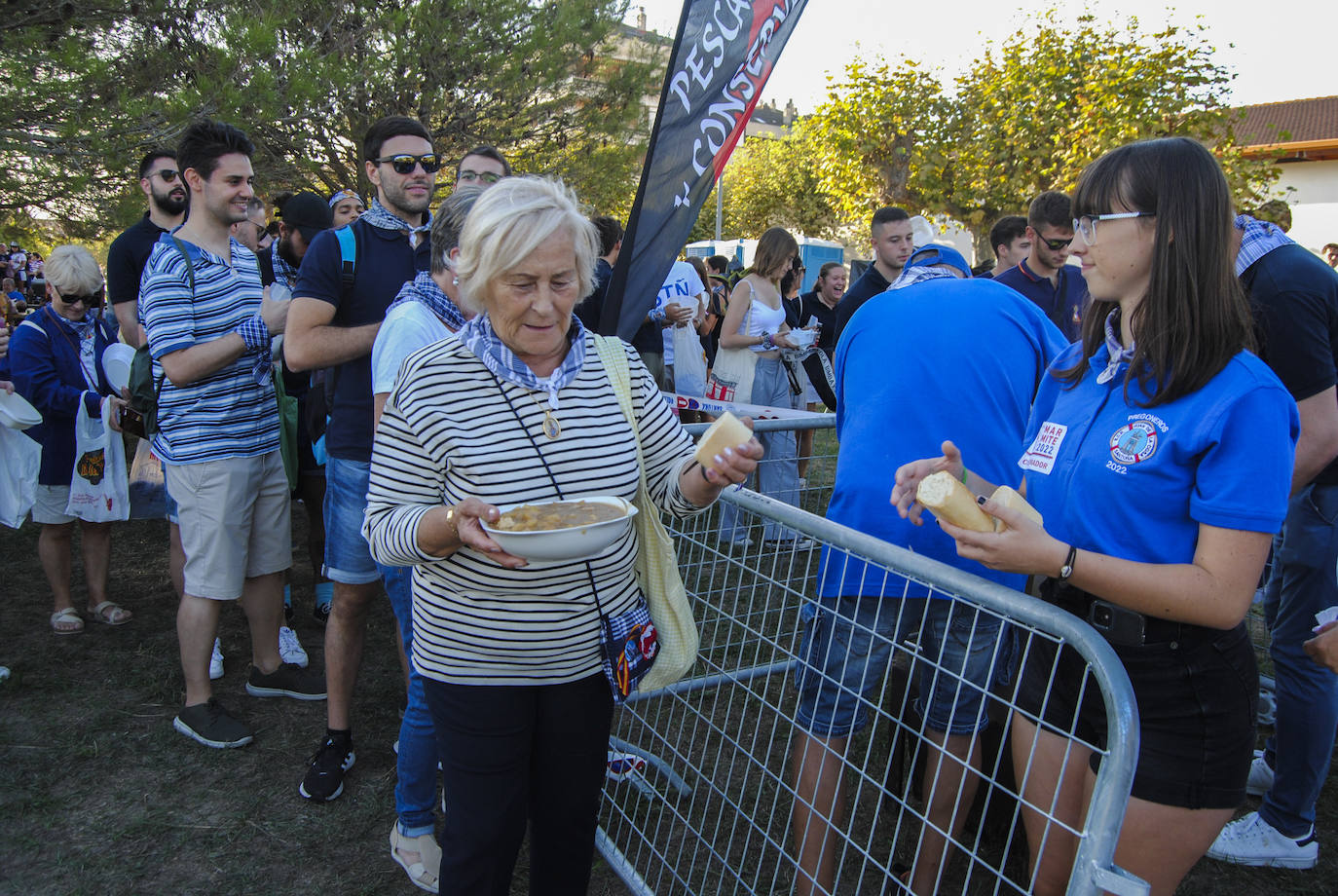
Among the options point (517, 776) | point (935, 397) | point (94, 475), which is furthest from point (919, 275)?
point (94, 475)

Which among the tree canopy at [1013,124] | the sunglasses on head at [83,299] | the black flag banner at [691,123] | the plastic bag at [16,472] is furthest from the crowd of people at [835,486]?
the tree canopy at [1013,124]

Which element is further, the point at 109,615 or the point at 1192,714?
the point at 109,615

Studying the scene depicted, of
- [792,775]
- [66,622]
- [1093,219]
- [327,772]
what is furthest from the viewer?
[66,622]

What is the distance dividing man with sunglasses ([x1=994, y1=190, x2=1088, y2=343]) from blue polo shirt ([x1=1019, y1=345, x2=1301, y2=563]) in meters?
2.79

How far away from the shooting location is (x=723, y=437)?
1.77 meters

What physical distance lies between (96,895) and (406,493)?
195 cm

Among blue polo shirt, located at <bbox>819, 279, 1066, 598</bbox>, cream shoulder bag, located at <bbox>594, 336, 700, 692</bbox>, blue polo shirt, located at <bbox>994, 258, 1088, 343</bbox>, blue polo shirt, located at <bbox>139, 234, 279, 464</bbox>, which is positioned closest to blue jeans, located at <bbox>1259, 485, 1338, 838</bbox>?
blue polo shirt, located at <bbox>819, 279, 1066, 598</bbox>

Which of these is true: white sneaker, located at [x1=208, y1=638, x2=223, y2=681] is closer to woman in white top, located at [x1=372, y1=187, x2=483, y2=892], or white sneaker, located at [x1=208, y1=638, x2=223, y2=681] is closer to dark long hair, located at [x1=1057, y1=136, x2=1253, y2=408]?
woman in white top, located at [x1=372, y1=187, x2=483, y2=892]

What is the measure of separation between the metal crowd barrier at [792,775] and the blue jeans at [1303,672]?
0.90 meters

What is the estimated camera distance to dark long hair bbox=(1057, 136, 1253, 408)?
157 centimetres

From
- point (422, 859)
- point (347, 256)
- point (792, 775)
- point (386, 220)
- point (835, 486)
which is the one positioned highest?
point (386, 220)

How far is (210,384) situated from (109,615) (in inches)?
87.8

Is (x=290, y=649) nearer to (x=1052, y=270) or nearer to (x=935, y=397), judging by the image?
(x=935, y=397)

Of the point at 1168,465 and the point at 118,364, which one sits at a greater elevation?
the point at 1168,465
